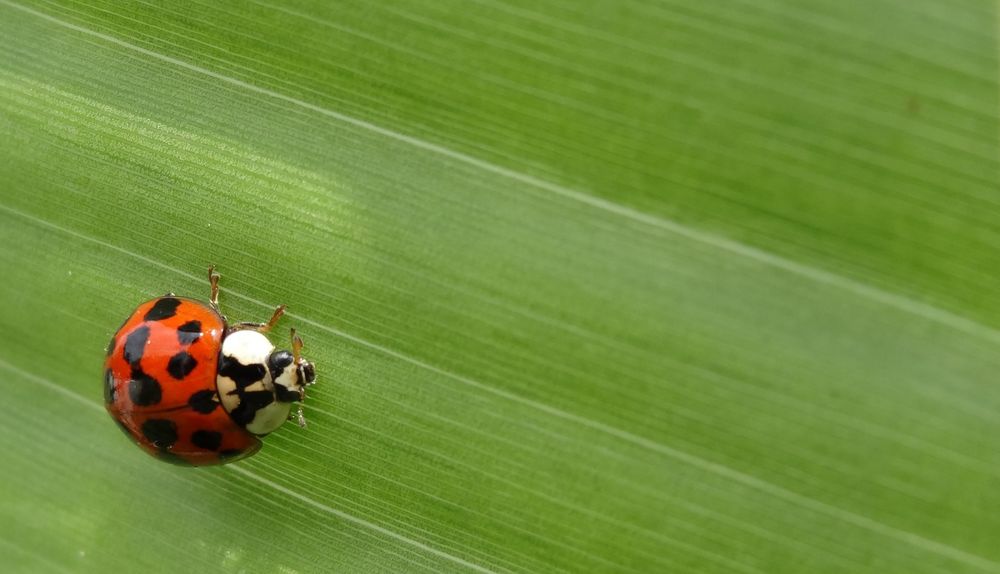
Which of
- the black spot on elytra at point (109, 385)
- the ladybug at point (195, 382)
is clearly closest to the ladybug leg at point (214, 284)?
the ladybug at point (195, 382)

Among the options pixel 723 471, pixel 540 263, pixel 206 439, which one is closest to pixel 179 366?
pixel 206 439

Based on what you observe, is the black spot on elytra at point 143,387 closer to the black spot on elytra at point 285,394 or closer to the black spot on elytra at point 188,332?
the black spot on elytra at point 188,332

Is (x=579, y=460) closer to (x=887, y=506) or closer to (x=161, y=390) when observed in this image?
(x=887, y=506)

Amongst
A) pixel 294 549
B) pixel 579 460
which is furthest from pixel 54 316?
pixel 579 460

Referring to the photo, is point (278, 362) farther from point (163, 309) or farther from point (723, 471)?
point (723, 471)

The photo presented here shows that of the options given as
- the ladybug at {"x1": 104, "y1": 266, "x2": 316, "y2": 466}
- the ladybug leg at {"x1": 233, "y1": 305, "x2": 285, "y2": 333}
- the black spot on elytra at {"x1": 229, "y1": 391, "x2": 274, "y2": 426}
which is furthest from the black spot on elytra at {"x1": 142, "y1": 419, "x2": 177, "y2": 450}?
the ladybug leg at {"x1": 233, "y1": 305, "x2": 285, "y2": 333}
